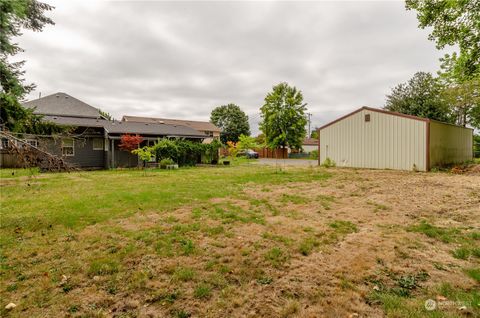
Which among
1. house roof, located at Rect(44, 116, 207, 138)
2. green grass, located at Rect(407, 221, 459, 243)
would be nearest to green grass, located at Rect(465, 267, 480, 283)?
green grass, located at Rect(407, 221, 459, 243)

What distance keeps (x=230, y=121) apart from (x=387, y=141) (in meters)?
41.2

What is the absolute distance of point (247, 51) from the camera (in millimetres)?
15742

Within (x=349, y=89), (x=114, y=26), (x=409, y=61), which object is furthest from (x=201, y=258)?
(x=349, y=89)

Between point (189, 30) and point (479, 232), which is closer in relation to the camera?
point (479, 232)

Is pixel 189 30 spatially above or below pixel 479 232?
above

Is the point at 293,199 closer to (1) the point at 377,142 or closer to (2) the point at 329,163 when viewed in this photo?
(1) the point at 377,142

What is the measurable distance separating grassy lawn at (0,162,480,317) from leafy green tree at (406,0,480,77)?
5192 millimetres

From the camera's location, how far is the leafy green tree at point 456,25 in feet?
24.3

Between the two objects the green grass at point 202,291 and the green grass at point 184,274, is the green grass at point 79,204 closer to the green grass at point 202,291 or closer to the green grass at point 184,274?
the green grass at point 184,274

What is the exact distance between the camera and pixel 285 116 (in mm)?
32625

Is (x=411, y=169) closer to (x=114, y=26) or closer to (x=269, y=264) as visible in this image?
(x=269, y=264)

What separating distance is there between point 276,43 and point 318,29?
2987 millimetres

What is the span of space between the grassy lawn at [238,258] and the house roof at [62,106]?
21.3 meters
